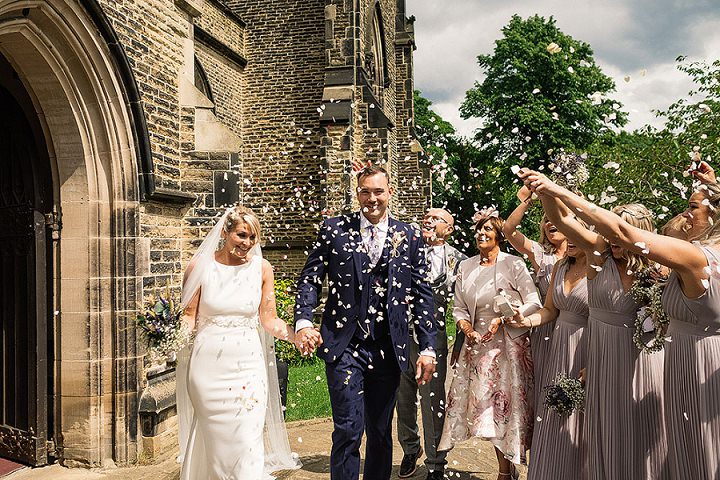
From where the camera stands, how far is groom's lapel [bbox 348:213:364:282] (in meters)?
4.43

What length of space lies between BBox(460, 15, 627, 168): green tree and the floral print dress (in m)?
17.2

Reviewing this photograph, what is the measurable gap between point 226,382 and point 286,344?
841 cm

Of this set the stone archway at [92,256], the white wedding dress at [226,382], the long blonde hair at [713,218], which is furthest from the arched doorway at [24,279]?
the long blonde hair at [713,218]

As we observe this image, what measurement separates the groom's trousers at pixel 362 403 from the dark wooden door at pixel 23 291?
3635 mm

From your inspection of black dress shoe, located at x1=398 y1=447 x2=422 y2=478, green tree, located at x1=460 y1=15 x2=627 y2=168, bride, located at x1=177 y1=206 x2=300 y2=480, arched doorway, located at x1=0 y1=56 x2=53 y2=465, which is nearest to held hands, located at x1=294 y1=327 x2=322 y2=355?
bride, located at x1=177 y1=206 x2=300 y2=480

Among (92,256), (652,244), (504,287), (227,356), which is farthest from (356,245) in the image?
(92,256)

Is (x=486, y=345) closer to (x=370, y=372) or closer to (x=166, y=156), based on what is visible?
(x=370, y=372)

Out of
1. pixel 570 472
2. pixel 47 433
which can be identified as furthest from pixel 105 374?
pixel 570 472

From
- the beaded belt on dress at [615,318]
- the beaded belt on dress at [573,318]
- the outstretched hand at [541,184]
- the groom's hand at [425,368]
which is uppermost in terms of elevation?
the outstretched hand at [541,184]

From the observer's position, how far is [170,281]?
707 cm

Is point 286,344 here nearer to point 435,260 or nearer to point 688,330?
point 435,260

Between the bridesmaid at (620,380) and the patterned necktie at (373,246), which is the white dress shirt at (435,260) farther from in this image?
the bridesmaid at (620,380)

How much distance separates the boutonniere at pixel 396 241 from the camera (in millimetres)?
4480

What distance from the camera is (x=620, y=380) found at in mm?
3766
